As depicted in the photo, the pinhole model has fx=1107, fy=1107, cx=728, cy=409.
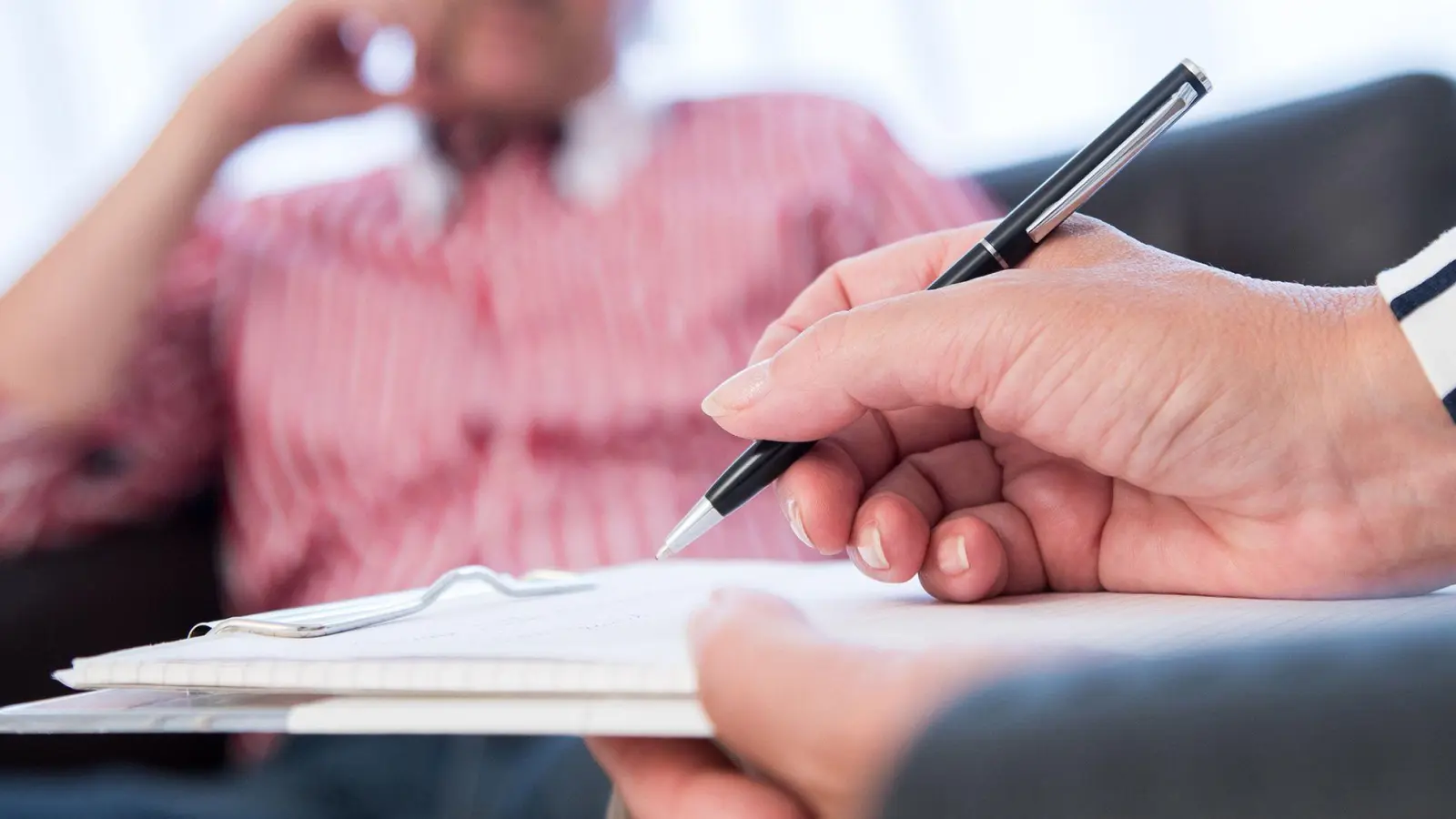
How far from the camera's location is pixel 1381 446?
47 cm

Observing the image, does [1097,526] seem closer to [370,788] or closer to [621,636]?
[621,636]

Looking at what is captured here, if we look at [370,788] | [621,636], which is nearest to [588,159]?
[370,788]

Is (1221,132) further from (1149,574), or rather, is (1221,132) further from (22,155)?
(22,155)

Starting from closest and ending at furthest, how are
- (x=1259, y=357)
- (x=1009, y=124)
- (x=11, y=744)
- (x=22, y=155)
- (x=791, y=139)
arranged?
(x=1259, y=357), (x=11, y=744), (x=791, y=139), (x=1009, y=124), (x=22, y=155)

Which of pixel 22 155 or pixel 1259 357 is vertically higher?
pixel 1259 357

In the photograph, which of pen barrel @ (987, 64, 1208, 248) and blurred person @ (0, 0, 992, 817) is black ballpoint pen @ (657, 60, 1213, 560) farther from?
blurred person @ (0, 0, 992, 817)

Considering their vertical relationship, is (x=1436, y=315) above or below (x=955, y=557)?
above

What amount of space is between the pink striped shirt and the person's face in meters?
0.07

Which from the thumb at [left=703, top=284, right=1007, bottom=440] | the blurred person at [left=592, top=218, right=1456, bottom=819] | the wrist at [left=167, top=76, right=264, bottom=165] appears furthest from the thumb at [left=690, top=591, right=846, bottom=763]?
the wrist at [left=167, top=76, right=264, bottom=165]

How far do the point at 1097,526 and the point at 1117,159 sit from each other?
7.4 inches

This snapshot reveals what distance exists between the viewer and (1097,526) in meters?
0.58

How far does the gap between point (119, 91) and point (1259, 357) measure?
6.25ft

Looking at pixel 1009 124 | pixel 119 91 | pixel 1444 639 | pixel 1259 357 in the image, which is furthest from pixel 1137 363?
pixel 119 91

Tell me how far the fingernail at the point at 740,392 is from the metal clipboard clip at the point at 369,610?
5.5 inches
